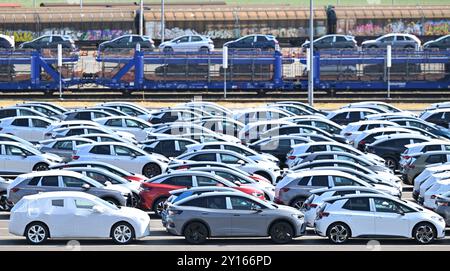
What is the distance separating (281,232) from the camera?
2361cm

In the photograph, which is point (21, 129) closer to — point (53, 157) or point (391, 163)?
point (53, 157)

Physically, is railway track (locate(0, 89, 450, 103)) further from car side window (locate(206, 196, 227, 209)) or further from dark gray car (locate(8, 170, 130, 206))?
car side window (locate(206, 196, 227, 209))

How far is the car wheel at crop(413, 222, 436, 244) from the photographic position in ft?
77.4

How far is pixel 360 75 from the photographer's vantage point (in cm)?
5859

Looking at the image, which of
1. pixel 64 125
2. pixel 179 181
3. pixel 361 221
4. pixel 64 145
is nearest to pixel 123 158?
pixel 64 145

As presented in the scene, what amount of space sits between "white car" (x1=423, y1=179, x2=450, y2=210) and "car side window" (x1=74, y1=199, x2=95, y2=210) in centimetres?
775

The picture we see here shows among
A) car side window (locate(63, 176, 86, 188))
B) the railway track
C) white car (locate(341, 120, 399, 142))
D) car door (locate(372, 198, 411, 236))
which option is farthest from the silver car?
the railway track

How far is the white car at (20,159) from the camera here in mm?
31156

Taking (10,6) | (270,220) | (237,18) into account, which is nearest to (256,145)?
(270,220)

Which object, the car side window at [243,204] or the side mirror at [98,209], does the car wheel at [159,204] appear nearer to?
the car side window at [243,204]

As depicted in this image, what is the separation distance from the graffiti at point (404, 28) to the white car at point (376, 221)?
58.4 m

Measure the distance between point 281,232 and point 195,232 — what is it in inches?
67.8

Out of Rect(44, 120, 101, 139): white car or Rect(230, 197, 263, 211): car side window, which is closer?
Rect(230, 197, 263, 211): car side window
